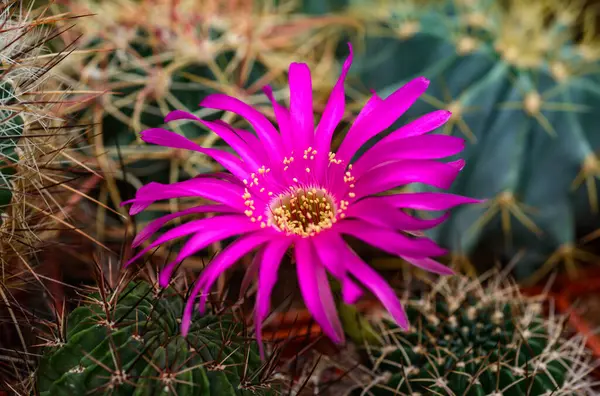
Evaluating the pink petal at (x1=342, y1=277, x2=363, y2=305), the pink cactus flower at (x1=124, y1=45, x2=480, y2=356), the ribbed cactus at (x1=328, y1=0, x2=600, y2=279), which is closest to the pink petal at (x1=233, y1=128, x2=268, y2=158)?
the pink cactus flower at (x1=124, y1=45, x2=480, y2=356)

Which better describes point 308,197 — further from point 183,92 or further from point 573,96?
point 573,96

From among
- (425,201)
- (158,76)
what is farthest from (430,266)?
(158,76)

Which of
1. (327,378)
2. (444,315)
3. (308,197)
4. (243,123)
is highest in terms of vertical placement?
(243,123)

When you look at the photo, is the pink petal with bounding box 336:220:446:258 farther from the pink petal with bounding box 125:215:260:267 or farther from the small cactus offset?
the small cactus offset

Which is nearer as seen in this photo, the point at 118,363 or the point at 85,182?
the point at 118,363

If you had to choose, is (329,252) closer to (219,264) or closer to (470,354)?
(219,264)

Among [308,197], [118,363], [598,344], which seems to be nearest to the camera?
[118,363]

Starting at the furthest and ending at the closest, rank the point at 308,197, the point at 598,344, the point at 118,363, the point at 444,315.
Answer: the point at 598,344
the point at 444,315
the point at 308,197
the point at 118,363

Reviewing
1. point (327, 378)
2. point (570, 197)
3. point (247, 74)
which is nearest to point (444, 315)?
point (327, 378)

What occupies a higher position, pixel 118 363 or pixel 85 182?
pixel 85 182
